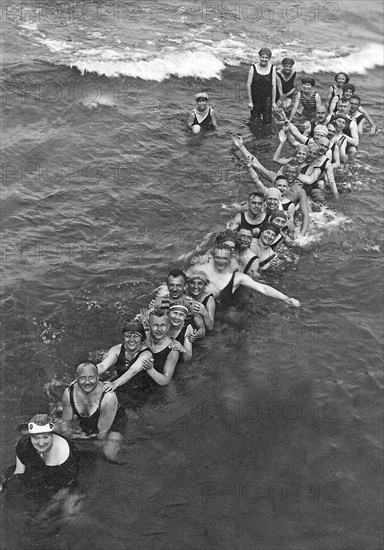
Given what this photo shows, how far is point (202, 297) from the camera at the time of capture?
9.85 meters

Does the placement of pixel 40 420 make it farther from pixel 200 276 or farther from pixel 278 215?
pixel 278 215

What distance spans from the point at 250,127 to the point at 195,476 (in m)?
11.3

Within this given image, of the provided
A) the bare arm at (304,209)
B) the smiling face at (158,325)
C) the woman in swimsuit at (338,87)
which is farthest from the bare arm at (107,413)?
the woman in swimsuit at (338,87)

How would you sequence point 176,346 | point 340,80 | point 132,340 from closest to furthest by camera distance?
1. point 132,340
2. point 176,346
3. point 340,80

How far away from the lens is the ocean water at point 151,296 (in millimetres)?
7379

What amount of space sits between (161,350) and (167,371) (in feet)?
1.06

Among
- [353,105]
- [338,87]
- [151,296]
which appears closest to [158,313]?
[151,296]

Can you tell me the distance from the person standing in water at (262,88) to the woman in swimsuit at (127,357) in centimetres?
987

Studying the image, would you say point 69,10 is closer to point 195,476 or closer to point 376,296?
point 376,296

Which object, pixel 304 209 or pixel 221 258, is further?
pixel 304 209

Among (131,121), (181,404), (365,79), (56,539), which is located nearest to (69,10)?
(131,121)

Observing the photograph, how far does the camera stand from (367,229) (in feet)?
43.1

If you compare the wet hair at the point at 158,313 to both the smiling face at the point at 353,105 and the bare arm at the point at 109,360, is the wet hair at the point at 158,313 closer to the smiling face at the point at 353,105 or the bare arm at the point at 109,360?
the bare arm at the point at 109,360

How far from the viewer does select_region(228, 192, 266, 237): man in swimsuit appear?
11234mm
